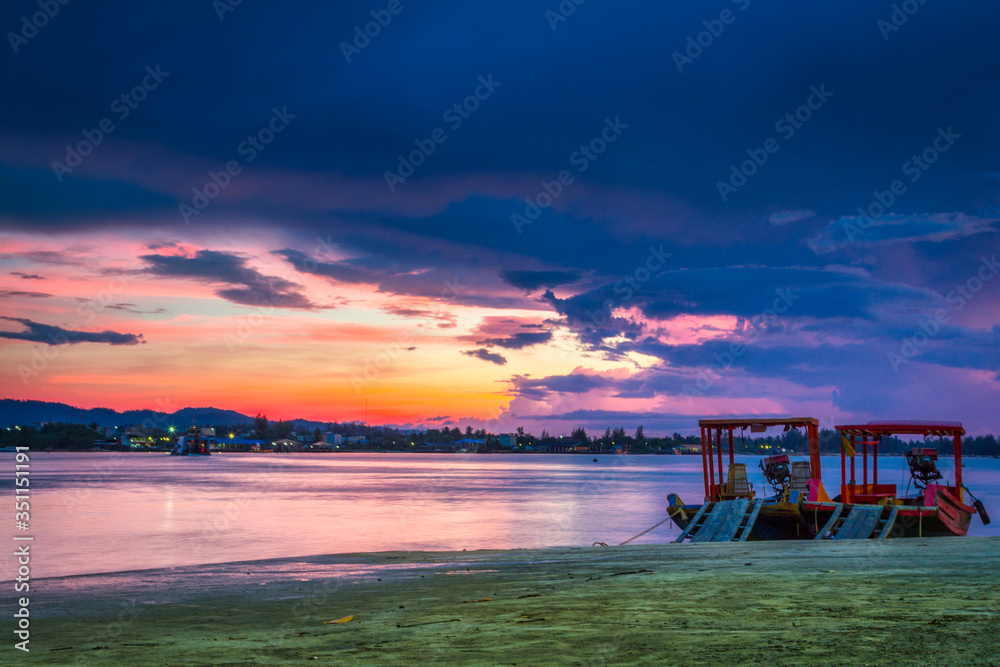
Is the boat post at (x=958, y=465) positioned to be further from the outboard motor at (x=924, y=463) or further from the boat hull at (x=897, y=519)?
the outboard motor at (x=924, y=463)

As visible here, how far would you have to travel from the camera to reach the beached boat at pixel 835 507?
2689 centimetres


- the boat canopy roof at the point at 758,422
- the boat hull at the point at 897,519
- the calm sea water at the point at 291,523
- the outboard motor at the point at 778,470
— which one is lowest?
the calm sea water at the point at 291,523

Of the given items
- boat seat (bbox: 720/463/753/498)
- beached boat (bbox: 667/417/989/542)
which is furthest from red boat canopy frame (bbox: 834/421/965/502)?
boat seat (bbox: 720/463/753/498)

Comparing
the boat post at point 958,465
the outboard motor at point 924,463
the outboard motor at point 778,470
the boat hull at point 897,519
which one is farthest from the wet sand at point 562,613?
the outboard motor at point 778,470

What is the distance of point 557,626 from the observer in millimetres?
8266

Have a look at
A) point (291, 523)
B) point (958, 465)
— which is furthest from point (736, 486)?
point (291, 523)

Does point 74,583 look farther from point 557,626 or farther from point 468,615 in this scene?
point 557,626

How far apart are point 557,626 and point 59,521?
45.8 meters

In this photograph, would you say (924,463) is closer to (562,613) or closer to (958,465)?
(958,465)

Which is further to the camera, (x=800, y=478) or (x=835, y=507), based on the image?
(x=800, y=478)

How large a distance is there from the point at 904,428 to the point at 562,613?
1053 inches

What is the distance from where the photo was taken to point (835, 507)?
29188mm

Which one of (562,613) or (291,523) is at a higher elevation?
(562,613)

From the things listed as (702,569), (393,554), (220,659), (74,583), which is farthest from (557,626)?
(393,554)
